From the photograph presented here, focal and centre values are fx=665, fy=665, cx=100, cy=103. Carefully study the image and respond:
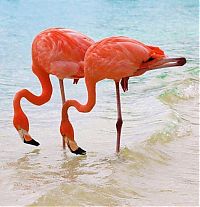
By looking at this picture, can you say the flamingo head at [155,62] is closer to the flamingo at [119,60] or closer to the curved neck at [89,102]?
the flamingo at [119,60]

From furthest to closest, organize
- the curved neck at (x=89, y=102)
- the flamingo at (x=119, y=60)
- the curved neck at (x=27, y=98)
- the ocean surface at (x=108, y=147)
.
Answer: the curved neck at (x=27, y=98) < the curved neck at (x=89, y=102) < the flamingo at (x=119, y=60) < the ocean surface at (x=108, y=147)

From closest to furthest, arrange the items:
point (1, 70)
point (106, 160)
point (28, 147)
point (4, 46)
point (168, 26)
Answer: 1. point (106, 160)
2. point (28, 147)
3. point (1, 70)
4. point (4, 46)
5. point (168, 26)

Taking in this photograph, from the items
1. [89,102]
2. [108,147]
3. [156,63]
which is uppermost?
[156,63]

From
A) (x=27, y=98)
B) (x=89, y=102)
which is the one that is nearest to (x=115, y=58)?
(x=89, y=102)

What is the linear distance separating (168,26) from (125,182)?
10172 millimetres

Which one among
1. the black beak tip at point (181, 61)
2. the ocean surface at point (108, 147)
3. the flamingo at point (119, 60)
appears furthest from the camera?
the flamingo at point (119, 60)

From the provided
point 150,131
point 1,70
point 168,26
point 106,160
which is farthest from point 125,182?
point 168,26

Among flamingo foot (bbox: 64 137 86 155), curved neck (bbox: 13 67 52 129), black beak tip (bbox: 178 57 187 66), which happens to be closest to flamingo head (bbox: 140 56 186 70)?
black beak tip (bbox: 178 57 187 66)

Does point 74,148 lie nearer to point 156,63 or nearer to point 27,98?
point 27,98

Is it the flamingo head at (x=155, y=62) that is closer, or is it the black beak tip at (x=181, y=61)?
the black beak tip at (x=181, y=61)

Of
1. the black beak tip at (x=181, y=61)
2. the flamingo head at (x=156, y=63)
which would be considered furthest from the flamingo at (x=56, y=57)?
the black beak tip at (x=181, y=61)

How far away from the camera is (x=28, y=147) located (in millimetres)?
5223

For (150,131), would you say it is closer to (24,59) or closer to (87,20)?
(24,59)

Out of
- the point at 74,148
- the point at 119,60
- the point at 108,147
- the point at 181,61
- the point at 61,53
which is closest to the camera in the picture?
the point at 181,61
